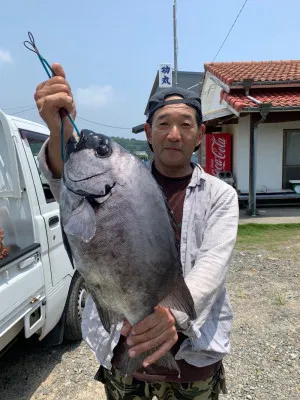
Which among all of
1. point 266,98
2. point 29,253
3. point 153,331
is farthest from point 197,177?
point 266,98

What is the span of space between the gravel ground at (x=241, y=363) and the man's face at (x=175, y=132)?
91.2 inches

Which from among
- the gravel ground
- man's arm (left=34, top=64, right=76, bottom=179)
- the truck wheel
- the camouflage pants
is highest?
man's arm (left=34, top=64, right=76, bottom=179)

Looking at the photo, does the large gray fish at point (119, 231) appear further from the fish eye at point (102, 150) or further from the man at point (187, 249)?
the man at point (187, 249)

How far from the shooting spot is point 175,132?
1662mm

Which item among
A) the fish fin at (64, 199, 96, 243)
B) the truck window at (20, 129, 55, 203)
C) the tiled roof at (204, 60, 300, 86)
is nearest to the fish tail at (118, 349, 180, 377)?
the fish fin at (64, 199, 96, 243)

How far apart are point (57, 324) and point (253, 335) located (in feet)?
6.73

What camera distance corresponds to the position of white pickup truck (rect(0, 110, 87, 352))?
275cm

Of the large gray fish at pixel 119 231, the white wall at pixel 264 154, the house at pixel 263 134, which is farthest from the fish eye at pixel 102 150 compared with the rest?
the white wall at pixel 264 154

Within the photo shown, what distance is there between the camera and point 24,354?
3734 millimetres

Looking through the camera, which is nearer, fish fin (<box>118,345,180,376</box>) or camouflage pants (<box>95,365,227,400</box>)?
fish fin (<box>118,345,180,376</box>)

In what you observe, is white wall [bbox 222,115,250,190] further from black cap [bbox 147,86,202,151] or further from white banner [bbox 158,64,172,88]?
black cap [bbox 147,86,202,151]

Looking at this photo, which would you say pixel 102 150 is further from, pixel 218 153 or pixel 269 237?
pixel 218 153

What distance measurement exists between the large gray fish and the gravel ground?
2.23m

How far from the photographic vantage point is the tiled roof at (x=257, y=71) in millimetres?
11022
